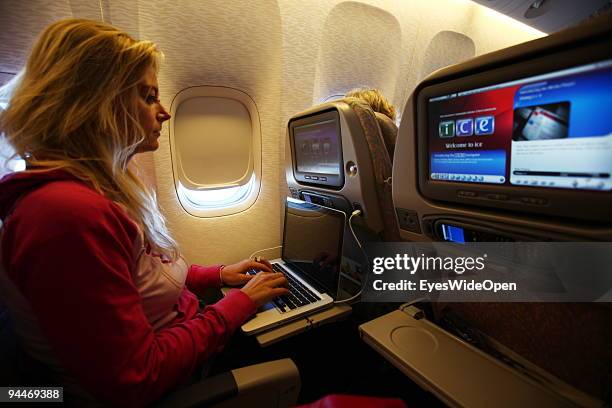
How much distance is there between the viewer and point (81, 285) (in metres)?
0.63

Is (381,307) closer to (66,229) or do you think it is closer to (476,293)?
(476,293)

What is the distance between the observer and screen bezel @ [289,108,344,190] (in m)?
1.22

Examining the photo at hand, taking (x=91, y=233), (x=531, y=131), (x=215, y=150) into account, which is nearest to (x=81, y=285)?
(x=91, y=233)

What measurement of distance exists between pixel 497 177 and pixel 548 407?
59 cm

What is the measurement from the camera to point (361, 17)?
8.11ft

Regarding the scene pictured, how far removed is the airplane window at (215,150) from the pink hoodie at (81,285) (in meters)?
1.29

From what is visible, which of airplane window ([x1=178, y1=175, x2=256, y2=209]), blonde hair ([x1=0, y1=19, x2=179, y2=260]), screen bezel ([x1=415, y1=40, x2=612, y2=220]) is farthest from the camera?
airplane window ([x1=178, y1=175, x2=256, y2=209])

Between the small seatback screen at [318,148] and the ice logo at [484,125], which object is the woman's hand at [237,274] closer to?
the small seatback screen at [318,148]

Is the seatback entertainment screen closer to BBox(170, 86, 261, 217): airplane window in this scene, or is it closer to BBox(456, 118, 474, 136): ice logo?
BBox(456, 118, 474, 136): ice logo

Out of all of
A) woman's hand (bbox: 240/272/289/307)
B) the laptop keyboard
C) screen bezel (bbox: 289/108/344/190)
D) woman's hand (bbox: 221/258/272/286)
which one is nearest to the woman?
woman's hand (bbox: 240/272/289/307)

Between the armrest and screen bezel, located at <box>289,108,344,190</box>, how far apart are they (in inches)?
29.1

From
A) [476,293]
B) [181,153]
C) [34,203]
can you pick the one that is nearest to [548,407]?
[476,293]

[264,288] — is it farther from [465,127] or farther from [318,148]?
[465,127]

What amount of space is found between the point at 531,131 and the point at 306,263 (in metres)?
1.23
